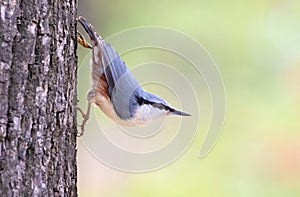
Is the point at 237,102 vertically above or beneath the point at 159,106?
above

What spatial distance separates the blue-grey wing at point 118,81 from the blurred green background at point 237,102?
1490 mm

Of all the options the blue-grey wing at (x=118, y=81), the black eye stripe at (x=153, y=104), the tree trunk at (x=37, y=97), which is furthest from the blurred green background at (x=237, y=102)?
the tree trunk at (x=37, y=97)

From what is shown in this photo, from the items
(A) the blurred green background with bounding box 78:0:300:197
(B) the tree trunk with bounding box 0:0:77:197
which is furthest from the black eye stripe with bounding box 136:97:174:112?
(A) the blurred green background with bounding box 78:0:300:197

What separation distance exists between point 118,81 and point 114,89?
0.12 feet

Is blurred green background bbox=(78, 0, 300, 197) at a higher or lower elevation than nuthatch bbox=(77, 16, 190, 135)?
higher

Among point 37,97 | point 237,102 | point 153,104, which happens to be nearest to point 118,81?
point 153,104

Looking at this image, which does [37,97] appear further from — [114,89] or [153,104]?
[153,104]

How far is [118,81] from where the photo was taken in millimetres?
1985

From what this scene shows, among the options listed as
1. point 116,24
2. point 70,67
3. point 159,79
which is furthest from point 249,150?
point 70,67

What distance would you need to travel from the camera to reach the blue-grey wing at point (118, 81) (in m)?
1.99

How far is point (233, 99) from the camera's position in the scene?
4.34 m

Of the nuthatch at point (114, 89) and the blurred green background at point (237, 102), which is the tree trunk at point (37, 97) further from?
the blurred green background at point (237, 102)

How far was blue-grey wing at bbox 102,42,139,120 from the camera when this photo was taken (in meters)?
1.99

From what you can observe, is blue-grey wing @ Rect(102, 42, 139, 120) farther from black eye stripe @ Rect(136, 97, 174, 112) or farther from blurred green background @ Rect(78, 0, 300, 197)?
blurred green background @ Rect(78, 0, 300, 197)
